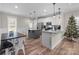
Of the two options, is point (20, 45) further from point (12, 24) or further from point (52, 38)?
point (52, 38)

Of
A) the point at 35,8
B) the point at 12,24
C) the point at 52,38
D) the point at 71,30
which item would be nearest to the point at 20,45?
the point at 12,24

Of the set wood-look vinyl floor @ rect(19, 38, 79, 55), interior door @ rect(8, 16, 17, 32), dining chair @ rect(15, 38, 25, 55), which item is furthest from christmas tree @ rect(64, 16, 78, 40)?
interior door @ rect(8, 16, 17, 32)

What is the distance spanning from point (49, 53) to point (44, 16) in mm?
782

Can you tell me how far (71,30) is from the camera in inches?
86.8

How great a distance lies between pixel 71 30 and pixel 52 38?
1.41ft

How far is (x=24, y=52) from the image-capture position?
223 cm

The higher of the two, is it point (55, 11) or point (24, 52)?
point (55, 11)

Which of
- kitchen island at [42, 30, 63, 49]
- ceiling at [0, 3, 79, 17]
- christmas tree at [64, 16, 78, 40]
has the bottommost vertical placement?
kitchen island at [42, 30, 63, 49]

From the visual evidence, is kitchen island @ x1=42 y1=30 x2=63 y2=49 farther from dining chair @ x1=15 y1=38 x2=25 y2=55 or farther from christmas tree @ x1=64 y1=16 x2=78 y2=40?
dining chair @ x1=15 y1=38 x2=25 y2=55

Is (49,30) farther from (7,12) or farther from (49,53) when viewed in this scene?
(7,12)

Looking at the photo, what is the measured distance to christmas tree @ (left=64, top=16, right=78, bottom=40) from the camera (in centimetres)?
217

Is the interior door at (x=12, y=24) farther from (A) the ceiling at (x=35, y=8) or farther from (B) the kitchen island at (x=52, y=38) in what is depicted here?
(B) the kitchen island at (x=52, y=38)

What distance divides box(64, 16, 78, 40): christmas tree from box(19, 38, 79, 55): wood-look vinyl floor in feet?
0.41

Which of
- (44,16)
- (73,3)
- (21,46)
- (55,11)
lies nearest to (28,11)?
(44,16)
